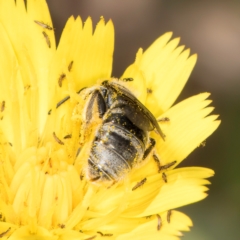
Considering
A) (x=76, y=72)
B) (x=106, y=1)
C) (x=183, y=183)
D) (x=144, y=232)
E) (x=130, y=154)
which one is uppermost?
(x=106, y=1)

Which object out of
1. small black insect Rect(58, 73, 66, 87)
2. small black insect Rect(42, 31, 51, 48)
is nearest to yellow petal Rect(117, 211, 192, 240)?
small black insect Rect(58, 73, 66, 87)

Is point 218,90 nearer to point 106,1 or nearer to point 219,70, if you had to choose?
point 219,70

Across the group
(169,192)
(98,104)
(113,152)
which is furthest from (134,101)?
(169,192)

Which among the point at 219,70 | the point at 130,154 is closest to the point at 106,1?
the point at 219,70

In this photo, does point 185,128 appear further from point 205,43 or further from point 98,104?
point 205,43

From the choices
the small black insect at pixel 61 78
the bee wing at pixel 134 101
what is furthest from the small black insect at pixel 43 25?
the bee wing at pixel 134 101
